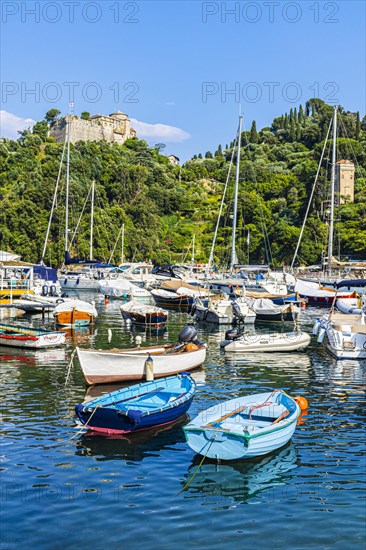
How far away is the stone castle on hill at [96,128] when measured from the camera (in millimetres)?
171875

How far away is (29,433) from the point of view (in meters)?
17.2

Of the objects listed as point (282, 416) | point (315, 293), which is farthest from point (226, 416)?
point (315, 293)

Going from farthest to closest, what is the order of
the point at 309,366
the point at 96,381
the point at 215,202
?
the point at 215,202
the point at 309,366
the point at 96,381

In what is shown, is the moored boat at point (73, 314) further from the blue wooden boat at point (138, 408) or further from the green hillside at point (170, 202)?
the green hillside at point (170, 202)

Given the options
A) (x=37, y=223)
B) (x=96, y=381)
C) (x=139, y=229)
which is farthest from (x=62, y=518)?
(x=139, y=229)

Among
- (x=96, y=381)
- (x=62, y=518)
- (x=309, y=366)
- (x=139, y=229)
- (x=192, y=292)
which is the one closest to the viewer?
(x=62, y=518)

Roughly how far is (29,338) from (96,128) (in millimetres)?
156771

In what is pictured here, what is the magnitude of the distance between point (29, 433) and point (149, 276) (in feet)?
203

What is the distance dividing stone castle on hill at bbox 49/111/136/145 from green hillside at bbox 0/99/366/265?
538 cm

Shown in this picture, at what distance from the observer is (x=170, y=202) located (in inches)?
5384

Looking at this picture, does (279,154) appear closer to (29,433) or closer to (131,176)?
(131,176)

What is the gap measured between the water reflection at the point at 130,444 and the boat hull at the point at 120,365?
582 centimetres

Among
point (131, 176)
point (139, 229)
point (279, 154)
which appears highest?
point (279, 154)

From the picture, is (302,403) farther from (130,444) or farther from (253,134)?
(253,134)
